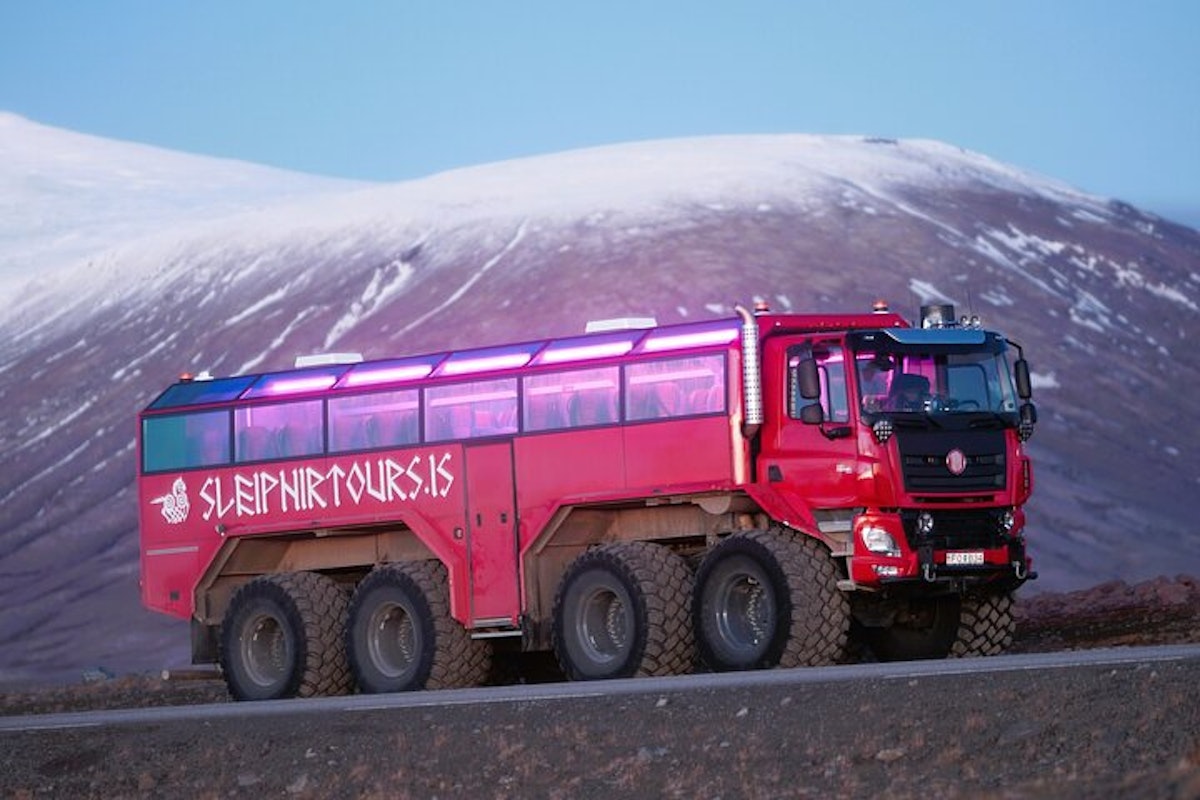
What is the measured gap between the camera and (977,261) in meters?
102

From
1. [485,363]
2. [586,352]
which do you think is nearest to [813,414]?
[586,352]

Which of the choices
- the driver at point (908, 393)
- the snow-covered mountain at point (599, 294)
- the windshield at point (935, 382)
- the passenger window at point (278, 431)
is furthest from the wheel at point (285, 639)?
the snow-covered mountain at point (599, 294)

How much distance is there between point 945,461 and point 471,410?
577cm

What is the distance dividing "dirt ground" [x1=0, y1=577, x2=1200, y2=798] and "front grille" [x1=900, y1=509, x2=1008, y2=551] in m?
5.43

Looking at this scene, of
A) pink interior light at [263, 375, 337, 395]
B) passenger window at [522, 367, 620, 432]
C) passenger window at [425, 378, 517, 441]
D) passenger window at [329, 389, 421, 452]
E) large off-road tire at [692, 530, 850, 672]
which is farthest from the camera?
pink interior light at [263, 375, 337, 395]

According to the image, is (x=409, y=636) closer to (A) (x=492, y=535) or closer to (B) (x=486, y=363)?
(A) (x=492, y=535)

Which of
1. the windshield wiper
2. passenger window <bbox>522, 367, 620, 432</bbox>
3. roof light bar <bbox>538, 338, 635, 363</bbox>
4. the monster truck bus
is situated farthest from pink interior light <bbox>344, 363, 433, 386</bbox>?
the windshield wiper

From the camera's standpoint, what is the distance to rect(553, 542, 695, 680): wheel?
2561 cm

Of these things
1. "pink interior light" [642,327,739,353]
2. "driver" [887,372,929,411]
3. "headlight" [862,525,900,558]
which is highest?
"pink interior light" [642,327,739,353]

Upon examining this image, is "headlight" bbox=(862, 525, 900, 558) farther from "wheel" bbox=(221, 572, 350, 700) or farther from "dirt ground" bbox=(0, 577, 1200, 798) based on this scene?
"wheel" bbox=(221, 572, 350, 700)

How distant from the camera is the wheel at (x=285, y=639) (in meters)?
29.4

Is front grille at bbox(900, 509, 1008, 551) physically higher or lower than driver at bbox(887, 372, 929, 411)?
lower

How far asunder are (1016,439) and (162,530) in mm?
11137

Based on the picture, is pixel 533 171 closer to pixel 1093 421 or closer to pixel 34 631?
pixel 1093 421
